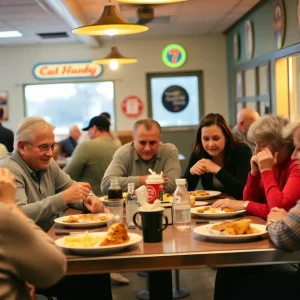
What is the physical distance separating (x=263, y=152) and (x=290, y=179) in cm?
21

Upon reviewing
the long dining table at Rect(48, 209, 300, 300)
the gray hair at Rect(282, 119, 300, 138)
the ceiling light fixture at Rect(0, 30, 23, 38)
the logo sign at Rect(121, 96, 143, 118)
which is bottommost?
the long dining table at Rect(48, 209, 300, 300)

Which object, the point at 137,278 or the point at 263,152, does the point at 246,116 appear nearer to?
the point at 137,278

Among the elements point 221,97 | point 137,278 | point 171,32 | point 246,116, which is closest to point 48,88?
point 171,32

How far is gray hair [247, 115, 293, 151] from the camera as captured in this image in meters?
2.99

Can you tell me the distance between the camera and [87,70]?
1082cm

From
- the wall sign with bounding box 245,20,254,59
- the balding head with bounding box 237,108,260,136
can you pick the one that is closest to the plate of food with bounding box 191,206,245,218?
the balding head with bounding box 237,108,260,136

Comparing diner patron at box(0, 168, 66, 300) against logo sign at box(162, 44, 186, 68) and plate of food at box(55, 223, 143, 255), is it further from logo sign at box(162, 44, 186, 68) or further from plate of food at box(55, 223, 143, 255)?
→ logo sign at box(162, 44, 186, 68)

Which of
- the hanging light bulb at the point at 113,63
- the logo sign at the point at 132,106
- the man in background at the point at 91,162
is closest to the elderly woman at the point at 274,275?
the man in background at the point at 91,162

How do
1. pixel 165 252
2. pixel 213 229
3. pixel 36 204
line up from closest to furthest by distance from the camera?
pixel 165 252
pixel 213 229
pixel 36 204

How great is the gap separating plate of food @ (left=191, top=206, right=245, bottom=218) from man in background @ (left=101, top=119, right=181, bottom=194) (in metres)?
0.86

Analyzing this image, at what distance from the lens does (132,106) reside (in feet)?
35.4

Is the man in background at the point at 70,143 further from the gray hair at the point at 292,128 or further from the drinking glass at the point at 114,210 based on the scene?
the gray hair at the point at 292,128

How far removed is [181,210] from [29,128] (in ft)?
3.21

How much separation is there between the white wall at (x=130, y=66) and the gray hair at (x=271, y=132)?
7.84 m
